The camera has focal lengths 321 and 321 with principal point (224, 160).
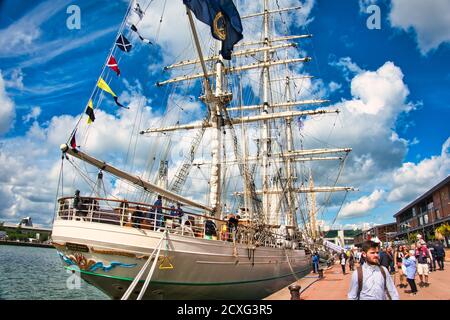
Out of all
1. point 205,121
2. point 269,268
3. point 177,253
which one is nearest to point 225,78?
point 205,121

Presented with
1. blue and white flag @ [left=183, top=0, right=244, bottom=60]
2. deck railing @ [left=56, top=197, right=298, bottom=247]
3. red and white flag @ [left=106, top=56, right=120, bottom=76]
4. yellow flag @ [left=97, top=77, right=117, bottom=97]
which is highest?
Result: blue and white flag @ [left=183, top=0, right=244, bottom=60]

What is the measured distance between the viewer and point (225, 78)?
71.6 ft

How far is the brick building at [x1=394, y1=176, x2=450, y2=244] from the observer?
42.6 m

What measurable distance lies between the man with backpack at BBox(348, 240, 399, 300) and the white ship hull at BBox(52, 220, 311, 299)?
271 inches

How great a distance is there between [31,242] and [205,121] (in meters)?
97.7

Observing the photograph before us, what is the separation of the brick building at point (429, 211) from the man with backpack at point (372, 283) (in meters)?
43.0

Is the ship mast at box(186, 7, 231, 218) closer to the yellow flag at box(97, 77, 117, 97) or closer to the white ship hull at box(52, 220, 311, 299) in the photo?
the white ship hull at box(52, 220, 311, 299)

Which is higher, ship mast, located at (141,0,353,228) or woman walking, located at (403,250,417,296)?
ship mast, located at (141,0,353,228)

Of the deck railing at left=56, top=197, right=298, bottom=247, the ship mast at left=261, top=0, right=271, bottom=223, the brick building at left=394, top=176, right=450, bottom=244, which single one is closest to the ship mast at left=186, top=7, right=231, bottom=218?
the deck railing at left=56, top=197, right=298, bottom=247

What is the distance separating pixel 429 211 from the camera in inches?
2048

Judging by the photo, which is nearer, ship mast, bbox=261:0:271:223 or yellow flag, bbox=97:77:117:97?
yellow flag, bbox=97:77:117:97

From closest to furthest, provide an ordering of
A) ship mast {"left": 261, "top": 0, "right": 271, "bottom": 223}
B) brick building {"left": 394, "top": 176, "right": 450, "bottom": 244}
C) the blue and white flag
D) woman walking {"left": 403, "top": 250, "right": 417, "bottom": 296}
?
woman walking {"left": 403, "top": 250, "right": 417, "bottom": 296} → the blue and white flag → ship mast {"left": 261, "top": 0, "right": 271, "bottom": 223} → brick building {"left": 394, "top": 176, "right": 450, "bottom": 244}

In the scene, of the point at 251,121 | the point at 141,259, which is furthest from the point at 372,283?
the point at 251,121
